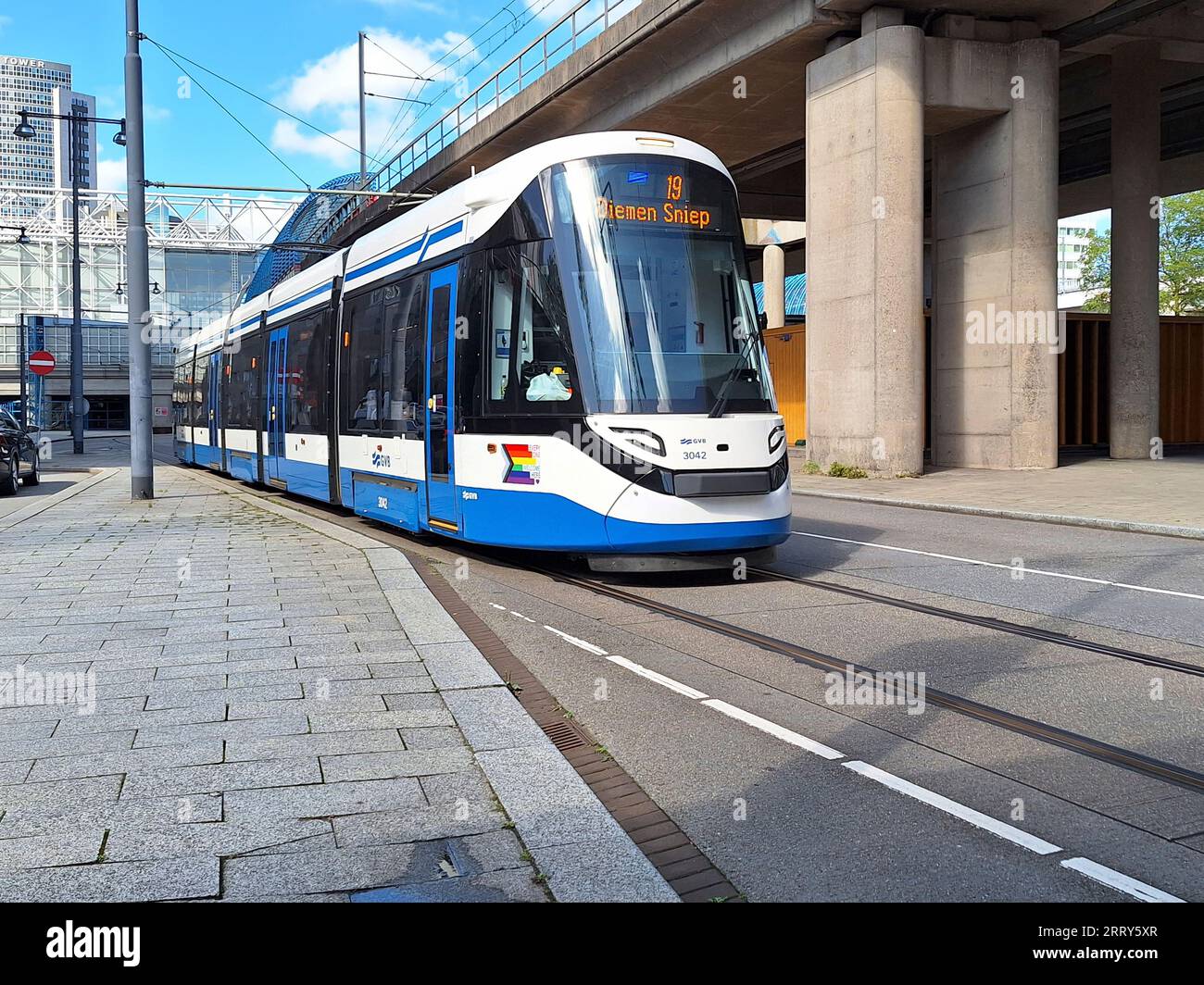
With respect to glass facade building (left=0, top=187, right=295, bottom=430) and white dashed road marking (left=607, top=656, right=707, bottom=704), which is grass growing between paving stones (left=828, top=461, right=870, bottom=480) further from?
glass facade building (left=0, top=187, right=295, bottom=430)

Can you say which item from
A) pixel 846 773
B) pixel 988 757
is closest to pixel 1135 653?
pixel 988 757

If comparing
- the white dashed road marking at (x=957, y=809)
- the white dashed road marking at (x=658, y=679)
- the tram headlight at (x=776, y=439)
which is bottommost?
the white dashed road marking at (x=957, y=809)

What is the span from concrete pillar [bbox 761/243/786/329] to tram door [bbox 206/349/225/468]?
28.6 m

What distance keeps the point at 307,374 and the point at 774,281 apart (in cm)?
3560

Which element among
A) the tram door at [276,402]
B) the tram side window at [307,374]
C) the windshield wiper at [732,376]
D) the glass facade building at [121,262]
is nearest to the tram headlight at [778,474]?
the windshield wiper at [732,376]

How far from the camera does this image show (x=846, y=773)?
14.9 ft

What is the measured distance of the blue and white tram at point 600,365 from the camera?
8.77 m

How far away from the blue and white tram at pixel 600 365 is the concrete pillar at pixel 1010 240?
45.5ft

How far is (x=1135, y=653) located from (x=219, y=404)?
65.2 feet

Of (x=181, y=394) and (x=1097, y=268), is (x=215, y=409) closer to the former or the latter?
(x=181, y=394)

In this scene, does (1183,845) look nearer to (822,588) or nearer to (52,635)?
(822,588)

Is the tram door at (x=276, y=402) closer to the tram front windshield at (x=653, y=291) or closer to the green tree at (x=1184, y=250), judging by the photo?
the tram front windshield at (x=653, y=291)

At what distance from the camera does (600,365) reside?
29.0ft

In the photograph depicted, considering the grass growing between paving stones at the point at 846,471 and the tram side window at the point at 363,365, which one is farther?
the grass growing between paving stones at the point at 846,471
